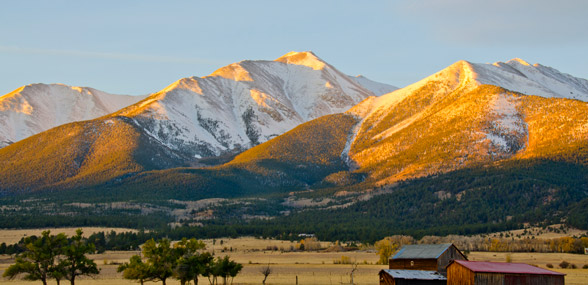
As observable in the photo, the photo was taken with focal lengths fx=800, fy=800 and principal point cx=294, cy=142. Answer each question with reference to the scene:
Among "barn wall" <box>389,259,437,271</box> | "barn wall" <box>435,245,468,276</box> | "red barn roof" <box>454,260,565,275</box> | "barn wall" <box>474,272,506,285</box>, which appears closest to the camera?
"barn wall" <box>474,272,506,285</box>

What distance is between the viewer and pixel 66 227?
649 feet

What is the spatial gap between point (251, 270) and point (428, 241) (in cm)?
5327

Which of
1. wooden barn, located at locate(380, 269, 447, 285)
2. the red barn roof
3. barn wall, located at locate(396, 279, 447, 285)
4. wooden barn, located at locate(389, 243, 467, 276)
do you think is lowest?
barn wall, located at locate(396, 279, 447, 285)

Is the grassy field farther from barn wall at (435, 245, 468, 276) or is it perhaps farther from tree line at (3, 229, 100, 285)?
tree line at (3, 229, 100, 285)

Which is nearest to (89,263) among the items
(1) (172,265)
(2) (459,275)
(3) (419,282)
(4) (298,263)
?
(1) (172,265)

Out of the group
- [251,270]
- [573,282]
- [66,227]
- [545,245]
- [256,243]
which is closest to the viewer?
[573,282]

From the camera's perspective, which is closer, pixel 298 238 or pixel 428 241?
pixel 428 241

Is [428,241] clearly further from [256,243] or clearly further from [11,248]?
[11,248]

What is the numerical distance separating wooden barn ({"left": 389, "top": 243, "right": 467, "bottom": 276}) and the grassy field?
296 inches

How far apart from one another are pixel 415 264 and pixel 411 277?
18.1 feet

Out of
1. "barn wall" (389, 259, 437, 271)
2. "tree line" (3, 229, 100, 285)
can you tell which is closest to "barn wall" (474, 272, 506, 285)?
"barn wall" (389, 259, 437, 271)

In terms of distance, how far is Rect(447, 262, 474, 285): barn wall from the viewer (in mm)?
72562

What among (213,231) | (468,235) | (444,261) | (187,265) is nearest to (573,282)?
(444,261)

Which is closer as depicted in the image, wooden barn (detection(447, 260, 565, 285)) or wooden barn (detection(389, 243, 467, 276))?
wooden barn (detection(447, 260, 565, 285))
